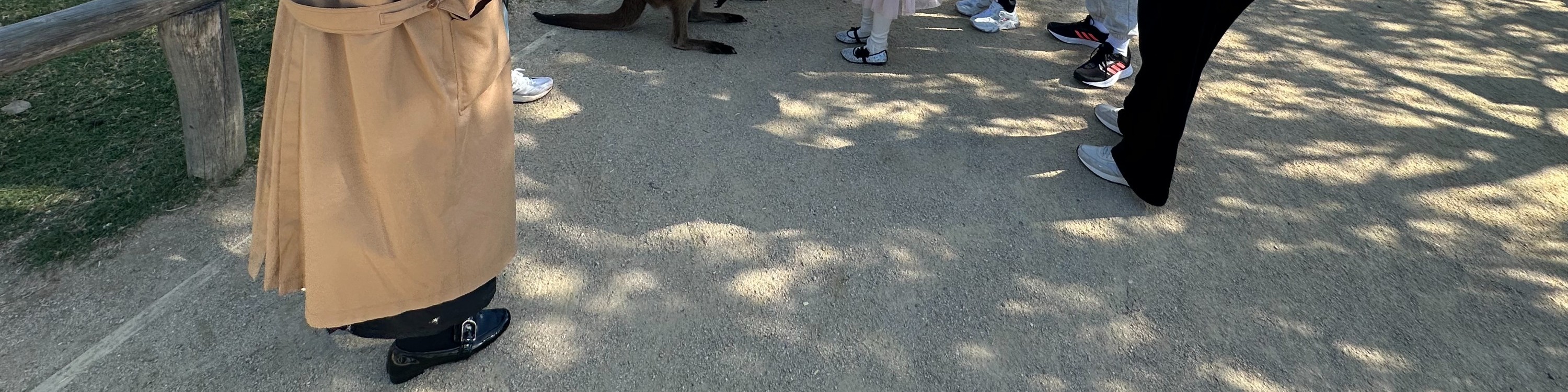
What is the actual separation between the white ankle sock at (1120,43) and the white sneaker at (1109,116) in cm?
54

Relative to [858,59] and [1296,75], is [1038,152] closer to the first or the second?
[858,59]

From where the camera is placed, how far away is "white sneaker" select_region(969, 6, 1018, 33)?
498 centimetres

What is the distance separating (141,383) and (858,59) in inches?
132

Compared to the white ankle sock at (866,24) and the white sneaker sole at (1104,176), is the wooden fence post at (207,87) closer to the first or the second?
the white ankle sock at (866,24)

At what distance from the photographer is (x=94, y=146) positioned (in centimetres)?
319

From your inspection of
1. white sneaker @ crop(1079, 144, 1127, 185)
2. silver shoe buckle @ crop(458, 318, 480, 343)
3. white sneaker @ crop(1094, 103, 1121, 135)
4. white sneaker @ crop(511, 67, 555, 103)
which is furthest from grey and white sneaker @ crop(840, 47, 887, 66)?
silver shoe buckle @ crop(458, 318, 480, 343)

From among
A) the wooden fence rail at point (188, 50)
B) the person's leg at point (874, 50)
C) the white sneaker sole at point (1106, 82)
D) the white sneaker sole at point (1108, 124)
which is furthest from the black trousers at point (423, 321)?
the white sneaker sole at point (1106, 82)

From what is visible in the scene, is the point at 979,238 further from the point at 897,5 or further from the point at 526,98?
the point at 526,98

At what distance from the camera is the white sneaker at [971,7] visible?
520 centimetres

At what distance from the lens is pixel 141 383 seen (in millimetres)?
2250

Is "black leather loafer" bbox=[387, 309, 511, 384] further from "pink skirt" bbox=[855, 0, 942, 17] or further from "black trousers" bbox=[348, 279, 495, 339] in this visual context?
"pink skirt" bbox=[855, 0, 942, 17]

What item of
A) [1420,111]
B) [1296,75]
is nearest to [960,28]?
[1296,75]

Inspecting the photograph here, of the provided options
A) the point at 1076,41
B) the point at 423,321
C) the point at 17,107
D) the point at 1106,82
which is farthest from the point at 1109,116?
the point at 17,107

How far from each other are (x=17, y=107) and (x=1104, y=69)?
4958 millimetres
